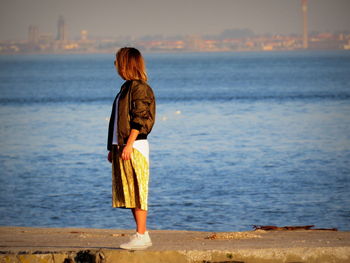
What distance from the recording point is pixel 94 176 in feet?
71.7

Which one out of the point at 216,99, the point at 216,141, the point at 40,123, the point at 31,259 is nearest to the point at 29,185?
the point at 216,141

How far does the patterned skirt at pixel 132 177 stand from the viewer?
6.79 metres

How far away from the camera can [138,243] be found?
22.2ft

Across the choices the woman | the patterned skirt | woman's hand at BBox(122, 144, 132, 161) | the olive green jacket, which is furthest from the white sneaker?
the olive green jacket

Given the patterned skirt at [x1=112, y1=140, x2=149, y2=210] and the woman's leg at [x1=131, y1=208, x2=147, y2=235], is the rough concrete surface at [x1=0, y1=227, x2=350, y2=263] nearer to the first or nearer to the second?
the woman's leg at [x1=131, y1=208, x2=147, y2=235]

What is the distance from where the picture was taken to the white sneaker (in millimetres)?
6681

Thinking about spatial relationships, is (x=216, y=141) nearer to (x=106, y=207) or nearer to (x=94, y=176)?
(x=94, y=176)

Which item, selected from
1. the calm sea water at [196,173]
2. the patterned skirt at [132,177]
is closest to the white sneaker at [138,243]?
the patterned skirt at [132,177]

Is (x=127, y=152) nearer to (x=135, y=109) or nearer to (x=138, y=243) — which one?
(x=135, y=109)

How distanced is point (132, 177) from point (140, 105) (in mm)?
610

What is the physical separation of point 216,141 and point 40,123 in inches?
607

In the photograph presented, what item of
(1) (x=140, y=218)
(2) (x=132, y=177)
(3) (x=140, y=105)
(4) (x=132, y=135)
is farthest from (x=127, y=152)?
(1) (x=140, y=218)

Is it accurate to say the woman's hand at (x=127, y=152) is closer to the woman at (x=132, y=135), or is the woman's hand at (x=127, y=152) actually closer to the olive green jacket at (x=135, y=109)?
the woman at (x=132, y=135)

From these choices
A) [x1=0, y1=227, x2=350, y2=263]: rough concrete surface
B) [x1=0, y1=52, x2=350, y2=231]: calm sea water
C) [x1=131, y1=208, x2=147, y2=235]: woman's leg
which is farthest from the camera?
[x1=0, y1=52, x2=350, y2=231]: calm sea water
